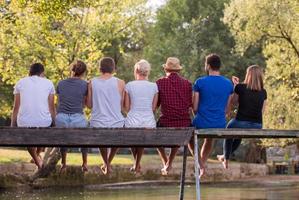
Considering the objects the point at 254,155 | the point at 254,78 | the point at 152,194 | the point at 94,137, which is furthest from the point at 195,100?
the point at 254,155

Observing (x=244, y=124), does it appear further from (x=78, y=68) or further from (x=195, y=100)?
(x=78, y=68)

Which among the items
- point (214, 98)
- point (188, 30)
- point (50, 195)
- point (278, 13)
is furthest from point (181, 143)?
point (188, 30)

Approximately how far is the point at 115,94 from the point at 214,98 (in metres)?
1.41

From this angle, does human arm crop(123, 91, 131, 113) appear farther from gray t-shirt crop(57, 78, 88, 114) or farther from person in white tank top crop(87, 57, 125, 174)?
gray t-shirt crop(57, 78, 88, 114)

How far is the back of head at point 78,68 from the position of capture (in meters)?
9.40

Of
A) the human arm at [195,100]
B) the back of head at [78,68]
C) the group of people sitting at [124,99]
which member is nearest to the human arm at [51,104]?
the group of people sitting at [124,99]

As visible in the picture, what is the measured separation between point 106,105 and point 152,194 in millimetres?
14594

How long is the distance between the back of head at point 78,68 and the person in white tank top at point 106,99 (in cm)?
25

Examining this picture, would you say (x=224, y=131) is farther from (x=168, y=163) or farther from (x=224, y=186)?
(x=224, y=186)

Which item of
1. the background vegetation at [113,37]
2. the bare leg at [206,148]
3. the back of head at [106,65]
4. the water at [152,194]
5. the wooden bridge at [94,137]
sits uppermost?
the background vegetation at [113,37]

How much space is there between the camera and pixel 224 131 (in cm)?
813

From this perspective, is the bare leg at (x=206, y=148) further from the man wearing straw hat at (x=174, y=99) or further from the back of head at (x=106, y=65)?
the back of head at (x=106, y=65)

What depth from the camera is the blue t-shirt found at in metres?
9.38

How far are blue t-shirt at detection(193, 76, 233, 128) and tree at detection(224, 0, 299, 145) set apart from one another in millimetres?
16358
